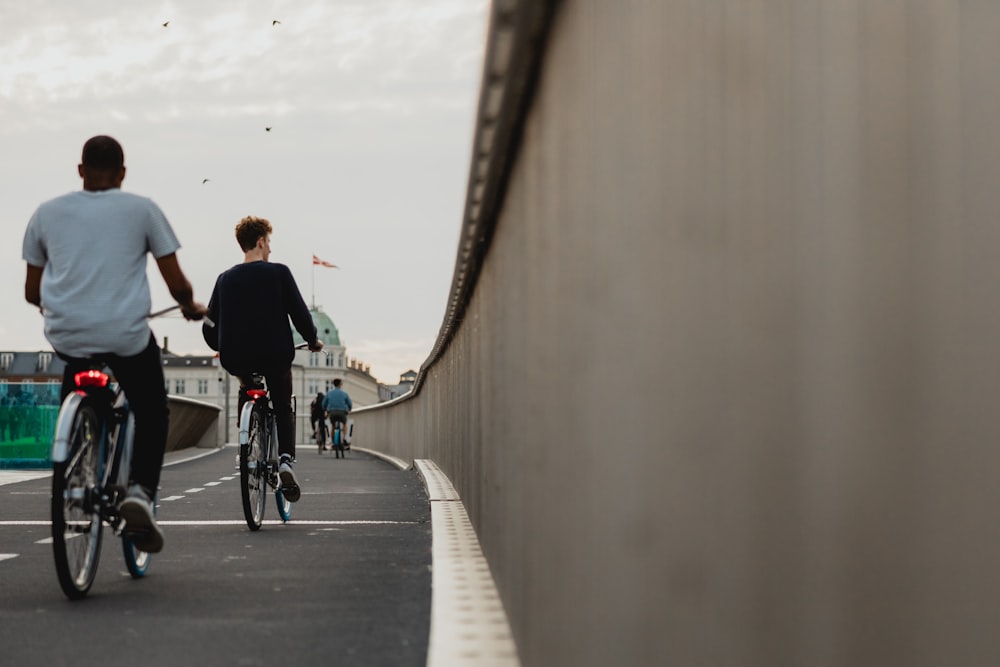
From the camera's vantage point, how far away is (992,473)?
1.42m

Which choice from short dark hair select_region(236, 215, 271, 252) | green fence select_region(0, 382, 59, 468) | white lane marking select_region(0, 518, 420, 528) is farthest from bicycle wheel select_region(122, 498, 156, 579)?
green fence select_region(0, 382, 59, 468)

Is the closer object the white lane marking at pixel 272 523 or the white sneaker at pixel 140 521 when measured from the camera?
the white sneaker at pixel 140 521

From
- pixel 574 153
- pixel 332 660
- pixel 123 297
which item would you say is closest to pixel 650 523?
pixel 574 153

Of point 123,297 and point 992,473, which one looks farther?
point 123,297

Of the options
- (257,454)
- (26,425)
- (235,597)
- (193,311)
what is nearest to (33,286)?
(193,311)

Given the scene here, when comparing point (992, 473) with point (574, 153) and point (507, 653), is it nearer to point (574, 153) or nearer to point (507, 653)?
point (574, 153)

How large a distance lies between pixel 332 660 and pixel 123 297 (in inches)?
82.0

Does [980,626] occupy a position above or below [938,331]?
below

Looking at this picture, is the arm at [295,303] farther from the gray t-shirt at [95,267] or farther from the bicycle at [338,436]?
the bicycle at [338,436]

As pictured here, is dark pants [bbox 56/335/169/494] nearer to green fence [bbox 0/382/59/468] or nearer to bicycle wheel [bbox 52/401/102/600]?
bicycle wheel [bbox 52/401/102/600]

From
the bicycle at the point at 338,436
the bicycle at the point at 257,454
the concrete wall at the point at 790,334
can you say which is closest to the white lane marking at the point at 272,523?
the bicycle at the point at 257,454

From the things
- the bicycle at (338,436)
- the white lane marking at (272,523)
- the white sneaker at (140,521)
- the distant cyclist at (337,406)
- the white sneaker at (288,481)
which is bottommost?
the bicycle at (338,436)

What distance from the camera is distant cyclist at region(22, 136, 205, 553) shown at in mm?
5754

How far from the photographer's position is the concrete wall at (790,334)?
4.81 feet
